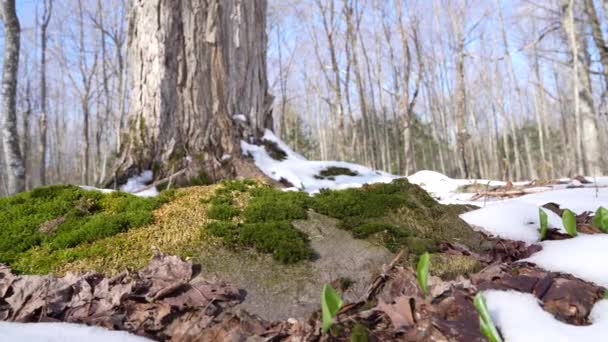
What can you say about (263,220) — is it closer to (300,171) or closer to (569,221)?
(569,221)

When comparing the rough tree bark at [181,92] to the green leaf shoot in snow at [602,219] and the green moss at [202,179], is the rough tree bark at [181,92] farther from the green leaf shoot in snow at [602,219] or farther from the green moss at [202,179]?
the green leaf shoot in snow at [602,219]

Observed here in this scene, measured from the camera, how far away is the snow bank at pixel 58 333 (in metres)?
1.12

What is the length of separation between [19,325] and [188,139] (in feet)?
10.4

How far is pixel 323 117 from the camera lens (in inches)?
1219

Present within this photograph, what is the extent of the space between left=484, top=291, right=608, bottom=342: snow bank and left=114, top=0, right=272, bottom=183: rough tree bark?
3326 mm

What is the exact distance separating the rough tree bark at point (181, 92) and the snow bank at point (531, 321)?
3326 mm

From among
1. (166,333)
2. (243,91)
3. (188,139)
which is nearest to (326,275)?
(166,333)

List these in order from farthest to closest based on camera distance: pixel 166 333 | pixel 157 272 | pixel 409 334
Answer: pixel 157 272 → pixel 166 333 → pixel 409 334

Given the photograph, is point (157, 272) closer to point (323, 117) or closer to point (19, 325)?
point (19, 325)

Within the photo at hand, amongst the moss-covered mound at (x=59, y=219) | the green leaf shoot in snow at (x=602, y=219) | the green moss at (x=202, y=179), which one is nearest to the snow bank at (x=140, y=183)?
the green moss at (x=202, y=179)

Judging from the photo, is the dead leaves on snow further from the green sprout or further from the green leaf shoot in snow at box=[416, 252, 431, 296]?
the green sprout

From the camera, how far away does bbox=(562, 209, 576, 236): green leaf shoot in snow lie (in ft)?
6.54

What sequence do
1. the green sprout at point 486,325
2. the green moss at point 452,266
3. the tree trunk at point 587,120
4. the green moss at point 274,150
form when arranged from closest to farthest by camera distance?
the green sprout at point 486,325
the green moss at point 452,266
the green moss at point 274,150
the tree trunk at point 587,120

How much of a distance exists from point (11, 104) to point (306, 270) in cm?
721
